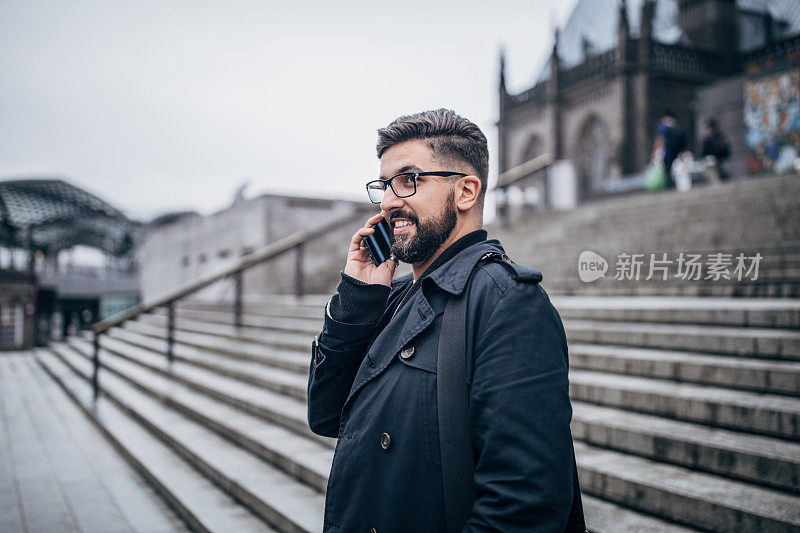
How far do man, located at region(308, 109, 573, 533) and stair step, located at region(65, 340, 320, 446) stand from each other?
3193 mm

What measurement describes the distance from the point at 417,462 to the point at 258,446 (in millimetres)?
3803

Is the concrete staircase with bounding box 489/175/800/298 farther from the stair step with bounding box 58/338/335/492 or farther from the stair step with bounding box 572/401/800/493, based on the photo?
the stair step with bounding box 58/338/335/492

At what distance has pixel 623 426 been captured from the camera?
338 cm

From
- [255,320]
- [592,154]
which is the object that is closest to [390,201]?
[255,320]

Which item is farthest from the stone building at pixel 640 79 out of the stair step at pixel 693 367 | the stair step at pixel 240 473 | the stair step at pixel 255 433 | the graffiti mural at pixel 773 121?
the stair step at pixel 240 473

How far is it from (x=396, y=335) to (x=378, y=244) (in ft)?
1.00

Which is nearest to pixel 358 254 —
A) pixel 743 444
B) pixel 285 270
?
pixel 743 444

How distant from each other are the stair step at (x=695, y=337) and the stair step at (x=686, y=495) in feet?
3.89

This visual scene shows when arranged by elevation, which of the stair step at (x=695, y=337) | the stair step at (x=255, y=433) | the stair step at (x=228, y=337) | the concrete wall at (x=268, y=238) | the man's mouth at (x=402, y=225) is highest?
the concrete wall at (x=268, y=238)

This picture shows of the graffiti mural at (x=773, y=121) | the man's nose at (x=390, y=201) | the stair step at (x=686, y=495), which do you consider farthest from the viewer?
the graffiti mural at (x=773, y=121)

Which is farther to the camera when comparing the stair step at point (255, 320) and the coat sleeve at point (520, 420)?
the stair step at point (255, 320)

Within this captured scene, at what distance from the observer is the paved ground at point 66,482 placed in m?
4.17

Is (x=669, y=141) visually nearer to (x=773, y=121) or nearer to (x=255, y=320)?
(x=773, y=121)

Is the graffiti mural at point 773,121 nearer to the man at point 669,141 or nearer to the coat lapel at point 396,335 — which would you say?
the man at point 669,141
